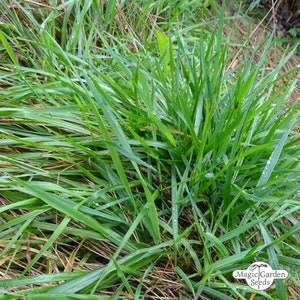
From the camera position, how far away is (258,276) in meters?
1.25

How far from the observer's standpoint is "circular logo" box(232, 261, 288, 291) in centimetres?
124

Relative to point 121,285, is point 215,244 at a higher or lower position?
higher

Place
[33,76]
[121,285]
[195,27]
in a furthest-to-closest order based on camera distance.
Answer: [195,27] → [33,76] → [121,285]

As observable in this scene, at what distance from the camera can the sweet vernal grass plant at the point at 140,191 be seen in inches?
46.6

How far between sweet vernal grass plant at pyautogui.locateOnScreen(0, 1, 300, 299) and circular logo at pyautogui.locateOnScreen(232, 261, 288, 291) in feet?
0.07

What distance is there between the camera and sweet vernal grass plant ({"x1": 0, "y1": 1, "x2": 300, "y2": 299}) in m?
1.18

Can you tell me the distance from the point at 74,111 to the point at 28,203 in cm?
38

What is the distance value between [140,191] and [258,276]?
42cm

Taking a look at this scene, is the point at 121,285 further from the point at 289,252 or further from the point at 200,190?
the point at 289,252

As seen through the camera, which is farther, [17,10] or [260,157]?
[17,10]

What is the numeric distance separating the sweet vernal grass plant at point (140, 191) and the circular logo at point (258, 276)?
0.07 feet

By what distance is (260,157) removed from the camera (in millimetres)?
1469

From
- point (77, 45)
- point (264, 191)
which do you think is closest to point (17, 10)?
point (77, 45)

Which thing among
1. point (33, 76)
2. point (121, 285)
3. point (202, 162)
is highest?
point (202, 162)
